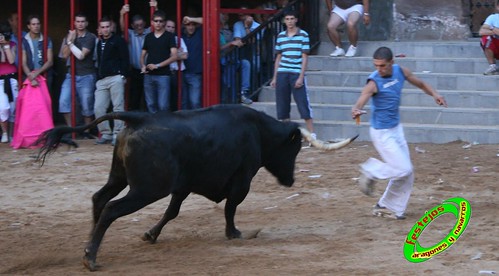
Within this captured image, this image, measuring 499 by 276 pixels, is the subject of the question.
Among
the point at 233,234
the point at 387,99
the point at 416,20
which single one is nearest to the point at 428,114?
the point at 416,20

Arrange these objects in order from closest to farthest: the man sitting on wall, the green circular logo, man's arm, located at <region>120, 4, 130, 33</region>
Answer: the green circular logo, the man sitting on wall, man's arm, located at <region>120, 4, 130, 33</region>

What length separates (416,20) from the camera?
16.2 metres

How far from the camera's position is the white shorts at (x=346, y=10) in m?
15.5

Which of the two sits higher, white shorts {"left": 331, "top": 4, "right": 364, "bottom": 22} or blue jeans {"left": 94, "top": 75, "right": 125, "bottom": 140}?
white shorts {"left": 331, "top": 4, "right": 364, "bottom": 22}

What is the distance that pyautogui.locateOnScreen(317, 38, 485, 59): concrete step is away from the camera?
15328 millimetres

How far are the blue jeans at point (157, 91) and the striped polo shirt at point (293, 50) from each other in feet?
6.23

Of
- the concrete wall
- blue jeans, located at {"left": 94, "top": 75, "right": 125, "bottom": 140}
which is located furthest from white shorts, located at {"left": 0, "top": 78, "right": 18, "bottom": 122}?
the concrete wall

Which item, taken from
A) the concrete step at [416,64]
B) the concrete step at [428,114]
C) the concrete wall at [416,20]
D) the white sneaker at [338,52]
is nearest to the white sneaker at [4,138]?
the concrete step at [428,114]

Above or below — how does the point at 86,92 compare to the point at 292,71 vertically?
below

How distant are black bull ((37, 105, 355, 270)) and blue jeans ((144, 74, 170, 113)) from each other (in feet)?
19.7

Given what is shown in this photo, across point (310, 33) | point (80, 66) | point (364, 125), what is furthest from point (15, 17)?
point (364, 125)

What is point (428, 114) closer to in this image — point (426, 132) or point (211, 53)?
point (426, 132)

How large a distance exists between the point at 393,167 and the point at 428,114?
5.35 meters

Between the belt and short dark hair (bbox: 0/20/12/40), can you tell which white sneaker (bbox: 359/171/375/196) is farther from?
short dark hair (bbox: 0/20/12/40)
